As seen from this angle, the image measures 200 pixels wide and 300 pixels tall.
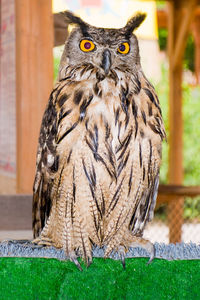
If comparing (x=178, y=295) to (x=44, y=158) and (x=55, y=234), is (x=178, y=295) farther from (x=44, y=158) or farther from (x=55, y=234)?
(x=44, y=158)

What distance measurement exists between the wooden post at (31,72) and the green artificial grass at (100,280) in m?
0.89

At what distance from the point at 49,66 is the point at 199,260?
1.21m

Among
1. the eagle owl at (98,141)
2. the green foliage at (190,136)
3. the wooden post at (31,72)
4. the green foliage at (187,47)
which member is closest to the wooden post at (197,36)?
the green foliage at (190,136)

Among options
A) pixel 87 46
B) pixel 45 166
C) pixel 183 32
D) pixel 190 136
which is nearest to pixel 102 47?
pixel 87 46

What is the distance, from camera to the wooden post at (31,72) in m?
2.04

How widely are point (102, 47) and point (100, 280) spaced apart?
0.76 m

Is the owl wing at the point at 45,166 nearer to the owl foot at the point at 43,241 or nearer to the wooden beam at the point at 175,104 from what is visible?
the owl foot at the point at 43,241

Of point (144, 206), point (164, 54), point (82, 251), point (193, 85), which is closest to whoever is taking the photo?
point (82, 251)

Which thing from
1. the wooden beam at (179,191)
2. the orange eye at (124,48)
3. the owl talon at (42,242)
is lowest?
the wooden beam at (179,191)

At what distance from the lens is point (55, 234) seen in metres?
1.62

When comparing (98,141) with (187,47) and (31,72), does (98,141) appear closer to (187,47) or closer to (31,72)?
(31,72)

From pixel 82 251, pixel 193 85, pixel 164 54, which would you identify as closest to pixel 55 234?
pixel 82 251

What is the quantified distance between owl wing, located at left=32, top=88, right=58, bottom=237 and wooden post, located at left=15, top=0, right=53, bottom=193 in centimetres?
40

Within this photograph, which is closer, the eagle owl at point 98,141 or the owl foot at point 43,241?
the eagle owl at point 98,141
